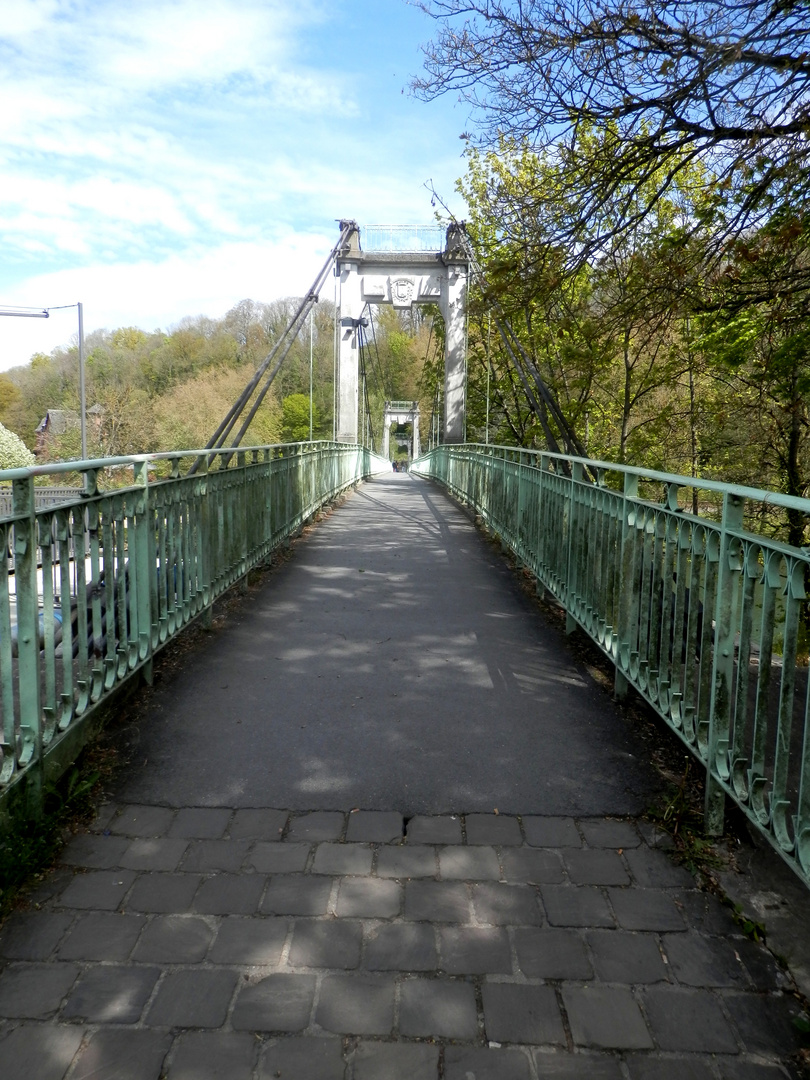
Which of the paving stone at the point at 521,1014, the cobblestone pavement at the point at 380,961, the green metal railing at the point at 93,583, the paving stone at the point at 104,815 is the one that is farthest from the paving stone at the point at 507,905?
the green metal railing at the point at 93,583

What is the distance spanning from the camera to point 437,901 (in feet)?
8.26

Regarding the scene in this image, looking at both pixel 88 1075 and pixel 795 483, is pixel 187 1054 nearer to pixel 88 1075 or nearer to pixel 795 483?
pixel 88 1075

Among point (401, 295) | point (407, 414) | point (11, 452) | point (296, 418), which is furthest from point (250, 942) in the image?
point (407, 414)

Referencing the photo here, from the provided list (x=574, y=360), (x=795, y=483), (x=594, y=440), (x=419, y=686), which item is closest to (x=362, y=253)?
(x=594, y=440)

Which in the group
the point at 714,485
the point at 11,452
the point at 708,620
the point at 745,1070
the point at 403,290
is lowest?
the point at 745,1070

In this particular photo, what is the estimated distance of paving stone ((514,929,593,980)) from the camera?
87.0 inches

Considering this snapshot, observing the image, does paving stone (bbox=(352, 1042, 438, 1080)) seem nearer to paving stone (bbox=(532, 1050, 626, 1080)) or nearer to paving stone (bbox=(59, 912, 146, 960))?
paving stone (bbox=(532, 1050, 626, 1080))

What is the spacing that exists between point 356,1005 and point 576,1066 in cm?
50

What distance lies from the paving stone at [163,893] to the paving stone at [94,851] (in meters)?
0.16

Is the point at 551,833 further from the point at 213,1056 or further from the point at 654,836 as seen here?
the point at 213,1056

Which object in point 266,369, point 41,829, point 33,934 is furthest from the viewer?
point 266,369

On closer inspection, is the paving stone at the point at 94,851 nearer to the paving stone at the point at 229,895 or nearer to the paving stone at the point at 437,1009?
the paving stone at the point at 229,895

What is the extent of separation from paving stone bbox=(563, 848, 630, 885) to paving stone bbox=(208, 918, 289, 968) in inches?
34.3

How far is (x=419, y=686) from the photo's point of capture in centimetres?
443
